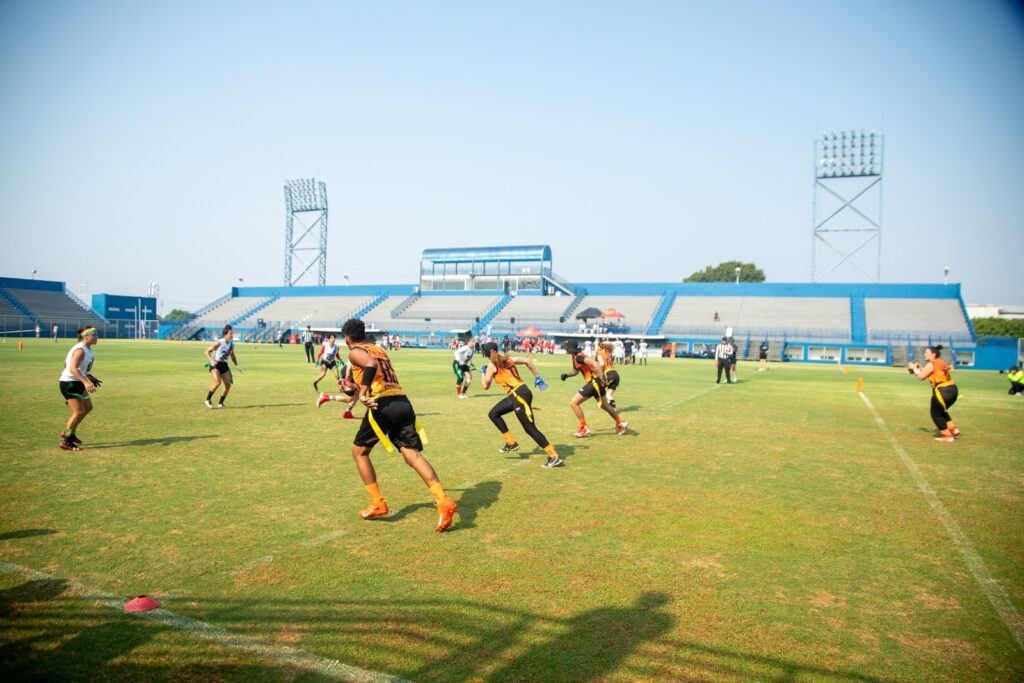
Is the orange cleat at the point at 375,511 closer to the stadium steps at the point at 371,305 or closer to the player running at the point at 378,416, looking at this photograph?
the player running at the point at 378,416

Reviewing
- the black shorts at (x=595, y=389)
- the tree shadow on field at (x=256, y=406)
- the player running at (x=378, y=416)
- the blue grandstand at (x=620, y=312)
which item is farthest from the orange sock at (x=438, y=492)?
the blue grandstand at (x=620, y=312)

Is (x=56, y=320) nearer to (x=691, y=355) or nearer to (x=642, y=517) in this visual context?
(x=691, y=355)

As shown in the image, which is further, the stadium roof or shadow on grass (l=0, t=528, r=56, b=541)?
the stadium roof

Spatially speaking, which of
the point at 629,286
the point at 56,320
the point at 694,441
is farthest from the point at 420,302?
the point at 694,441

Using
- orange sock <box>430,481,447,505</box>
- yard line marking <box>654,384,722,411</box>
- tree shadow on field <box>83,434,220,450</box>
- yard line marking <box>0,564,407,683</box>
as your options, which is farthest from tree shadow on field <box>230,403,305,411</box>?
yard line marking <box>0,564,407,683</box>

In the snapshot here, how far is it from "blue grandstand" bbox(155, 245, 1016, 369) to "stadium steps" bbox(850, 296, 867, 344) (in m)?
0.11

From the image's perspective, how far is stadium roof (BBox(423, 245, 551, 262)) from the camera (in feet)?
247

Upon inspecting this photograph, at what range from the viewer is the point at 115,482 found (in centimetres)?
760

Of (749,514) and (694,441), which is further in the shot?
(694,441)

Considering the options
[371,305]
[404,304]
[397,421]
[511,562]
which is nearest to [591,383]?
[397,421]

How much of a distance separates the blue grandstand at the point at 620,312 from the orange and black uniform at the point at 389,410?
1730 inches

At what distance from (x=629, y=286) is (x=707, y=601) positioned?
6816cm

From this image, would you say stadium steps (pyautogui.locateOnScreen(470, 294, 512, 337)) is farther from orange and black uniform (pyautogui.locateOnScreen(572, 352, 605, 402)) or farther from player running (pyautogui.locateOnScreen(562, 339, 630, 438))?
orange and black uniform (pyautogui.locateOnScreen(572, 352, 605, 402))

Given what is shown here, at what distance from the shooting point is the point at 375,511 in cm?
636
